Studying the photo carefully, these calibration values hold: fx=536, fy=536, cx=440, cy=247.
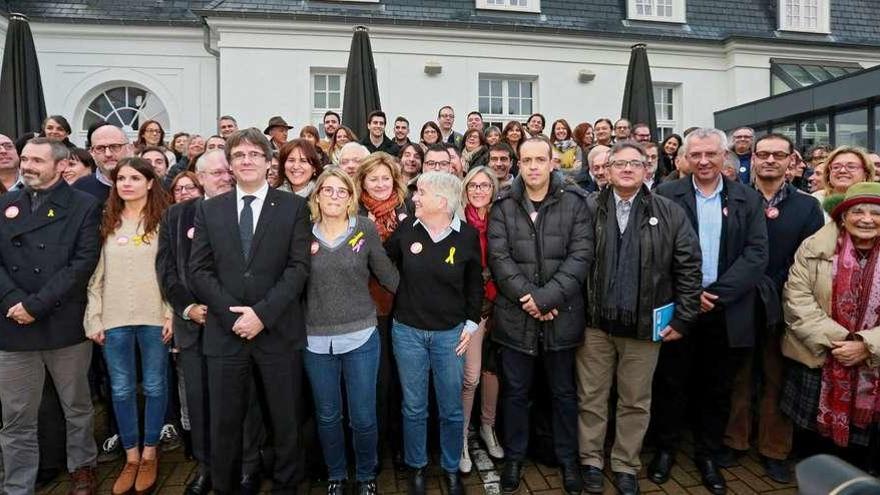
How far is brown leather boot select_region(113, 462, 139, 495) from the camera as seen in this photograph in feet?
11.5

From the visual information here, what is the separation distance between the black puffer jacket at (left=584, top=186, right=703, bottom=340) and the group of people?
1cm

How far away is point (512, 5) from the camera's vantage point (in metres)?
13.0

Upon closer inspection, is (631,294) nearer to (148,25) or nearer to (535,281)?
(535,281)

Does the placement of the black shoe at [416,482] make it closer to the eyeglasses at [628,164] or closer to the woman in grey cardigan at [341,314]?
the woman in grey cardigan at [341,314]

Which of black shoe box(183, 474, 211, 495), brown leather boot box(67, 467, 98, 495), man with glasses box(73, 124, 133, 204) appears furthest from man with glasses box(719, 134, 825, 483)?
man with glasses box(73, 124, 133, 204)

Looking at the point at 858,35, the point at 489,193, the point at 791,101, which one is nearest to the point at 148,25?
the point at 489,193

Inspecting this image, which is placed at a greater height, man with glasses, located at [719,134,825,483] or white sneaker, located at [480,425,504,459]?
man with glasses, located at [719,134,825,483]

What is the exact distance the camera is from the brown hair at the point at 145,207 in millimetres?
3582

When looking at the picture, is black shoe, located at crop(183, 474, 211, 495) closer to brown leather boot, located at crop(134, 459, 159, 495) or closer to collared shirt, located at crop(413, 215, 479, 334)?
brown leather boot, located at crop(134, 459, 159, 495)

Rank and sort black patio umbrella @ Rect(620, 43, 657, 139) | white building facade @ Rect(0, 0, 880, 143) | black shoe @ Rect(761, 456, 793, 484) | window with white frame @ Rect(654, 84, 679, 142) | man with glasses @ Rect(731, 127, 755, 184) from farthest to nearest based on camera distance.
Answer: window with white frame @ Rect(654, 84, 679, 142) → white building facade @ Rect(0, 0, 880, 143) → black patio umbrella @ Rect(620, 43, 657, 139) → man with glasses @ Rect(731, 127, 755, 184) → black shoe @ Rect(761, 456, 793, 484)

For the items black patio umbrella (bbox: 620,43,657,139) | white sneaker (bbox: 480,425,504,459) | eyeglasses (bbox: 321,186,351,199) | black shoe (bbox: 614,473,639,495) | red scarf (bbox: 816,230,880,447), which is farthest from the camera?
black patio umbrella (bbox: 620,43,657,139)

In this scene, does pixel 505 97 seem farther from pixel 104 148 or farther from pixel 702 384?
pixel 702 384

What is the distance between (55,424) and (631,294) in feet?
13.4

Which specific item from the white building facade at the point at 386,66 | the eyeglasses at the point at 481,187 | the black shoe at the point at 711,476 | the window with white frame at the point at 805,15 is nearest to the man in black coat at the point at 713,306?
the black shoe at the point at 711,476
